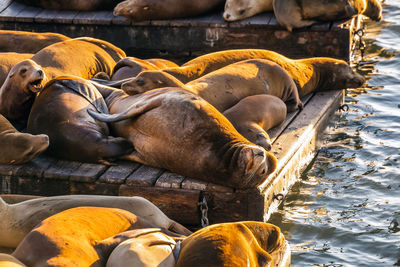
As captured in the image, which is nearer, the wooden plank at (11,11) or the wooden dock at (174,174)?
the wooden dock at (174,174)

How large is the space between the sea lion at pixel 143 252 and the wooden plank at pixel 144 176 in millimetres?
1316

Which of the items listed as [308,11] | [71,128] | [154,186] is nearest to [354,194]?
[154,186]

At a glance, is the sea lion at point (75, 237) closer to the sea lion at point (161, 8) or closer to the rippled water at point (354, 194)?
the rippled water at point (354, 194)

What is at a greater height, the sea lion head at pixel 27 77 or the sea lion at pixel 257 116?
the sea lion head at pixel 27 77

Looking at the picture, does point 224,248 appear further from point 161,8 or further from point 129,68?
point 161,8

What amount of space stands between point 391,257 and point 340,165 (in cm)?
176

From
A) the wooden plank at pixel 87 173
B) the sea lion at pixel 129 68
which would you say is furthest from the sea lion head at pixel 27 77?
the sea lion at pixel 129 68

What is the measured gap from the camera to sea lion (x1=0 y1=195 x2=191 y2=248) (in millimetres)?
4758

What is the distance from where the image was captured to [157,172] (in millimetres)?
5859

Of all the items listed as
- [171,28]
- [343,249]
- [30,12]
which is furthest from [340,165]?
[30,12]

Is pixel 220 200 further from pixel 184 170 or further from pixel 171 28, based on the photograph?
pixel 171 28

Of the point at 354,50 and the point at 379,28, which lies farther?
A: the point at 379,28

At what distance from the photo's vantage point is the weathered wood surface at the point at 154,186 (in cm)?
565

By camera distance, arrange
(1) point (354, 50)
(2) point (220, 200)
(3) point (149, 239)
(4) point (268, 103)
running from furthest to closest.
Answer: (1) point (354, 50)
(4) point (268, 103)
(2) point (220, 200)
(3) point (149, 239)
